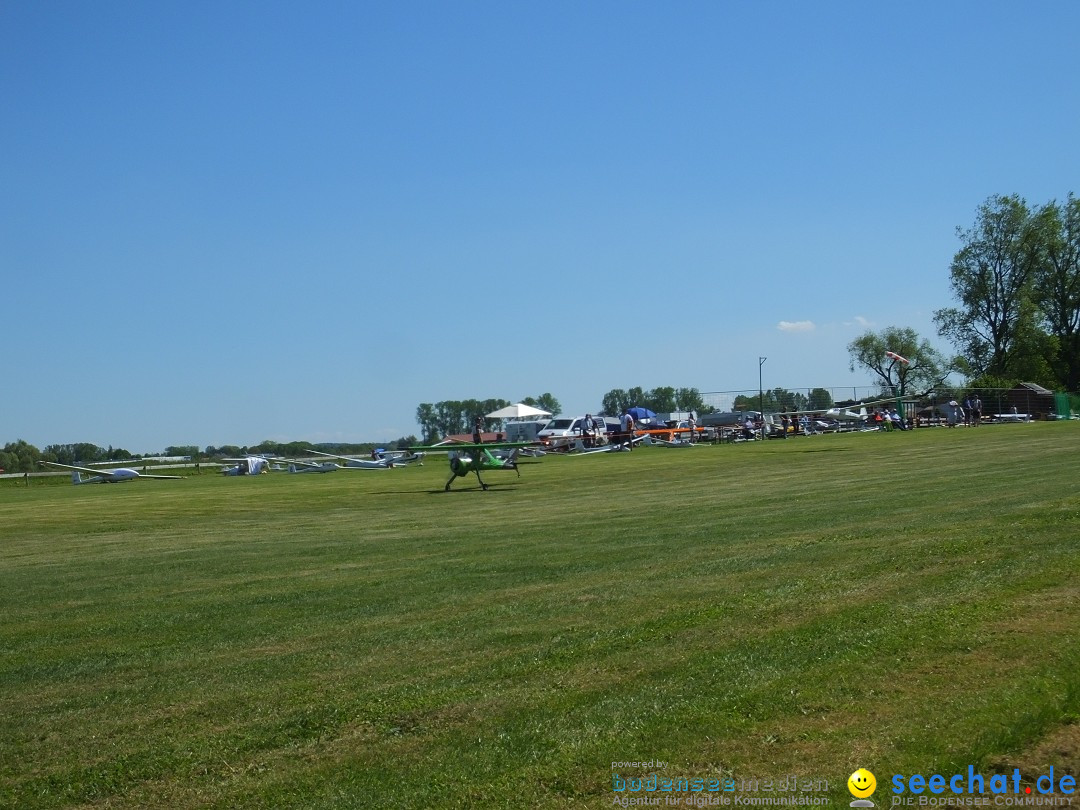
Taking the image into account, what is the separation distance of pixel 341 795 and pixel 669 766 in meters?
1.62

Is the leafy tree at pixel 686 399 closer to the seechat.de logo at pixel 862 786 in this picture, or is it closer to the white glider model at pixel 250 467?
the white glider model at pixel 250 467

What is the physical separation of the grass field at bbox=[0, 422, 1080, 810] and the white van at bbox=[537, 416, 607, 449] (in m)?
40.7

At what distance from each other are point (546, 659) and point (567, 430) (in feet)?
180

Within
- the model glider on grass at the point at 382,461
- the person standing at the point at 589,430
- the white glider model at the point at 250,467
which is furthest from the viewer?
the white glider model at the point at 250,467

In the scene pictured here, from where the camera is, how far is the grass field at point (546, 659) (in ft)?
16.2

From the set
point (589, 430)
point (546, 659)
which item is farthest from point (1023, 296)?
point (546, 659)

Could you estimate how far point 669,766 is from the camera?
4.76 m

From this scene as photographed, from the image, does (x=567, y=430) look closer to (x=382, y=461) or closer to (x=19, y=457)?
(x=382, y=461)

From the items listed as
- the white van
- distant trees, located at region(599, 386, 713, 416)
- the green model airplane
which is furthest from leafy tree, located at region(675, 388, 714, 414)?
the green model airplane

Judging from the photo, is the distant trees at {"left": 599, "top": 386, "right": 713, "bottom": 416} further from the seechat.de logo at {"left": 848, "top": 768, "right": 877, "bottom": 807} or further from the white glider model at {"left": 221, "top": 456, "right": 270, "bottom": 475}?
the seechat.de logo at {"left": 848, "top": 768, "right": 877, "bottom": 807}

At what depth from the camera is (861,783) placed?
434 centimetres

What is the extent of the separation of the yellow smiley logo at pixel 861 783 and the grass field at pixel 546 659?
0.17 feet

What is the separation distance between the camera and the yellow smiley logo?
4.27 meters

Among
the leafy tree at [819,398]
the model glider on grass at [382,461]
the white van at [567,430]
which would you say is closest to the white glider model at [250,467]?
the model glider on grass at [382,461]
